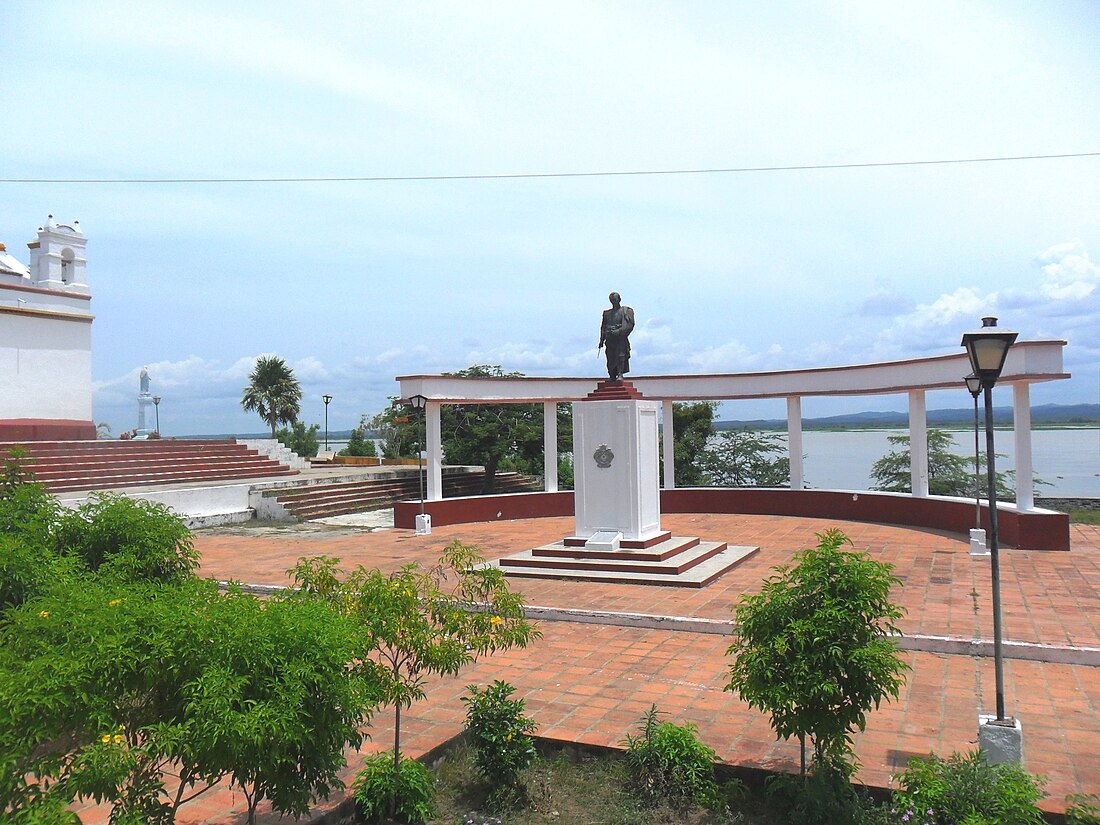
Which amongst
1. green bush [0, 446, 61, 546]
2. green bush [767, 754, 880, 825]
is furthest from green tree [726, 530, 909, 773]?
green bush [0, 446, 61, 546]

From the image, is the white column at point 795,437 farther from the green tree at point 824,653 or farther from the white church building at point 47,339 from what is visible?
the white church building at point 47,339

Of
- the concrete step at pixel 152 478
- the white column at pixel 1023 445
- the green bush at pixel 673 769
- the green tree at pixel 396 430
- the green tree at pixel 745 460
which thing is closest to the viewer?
the green bush at pixel 673 769

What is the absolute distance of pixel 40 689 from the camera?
289 cm

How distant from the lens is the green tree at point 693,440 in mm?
24953

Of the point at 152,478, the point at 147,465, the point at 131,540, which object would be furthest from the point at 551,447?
the point at 131,540

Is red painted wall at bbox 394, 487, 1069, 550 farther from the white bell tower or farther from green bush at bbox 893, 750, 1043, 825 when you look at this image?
the white bell tower

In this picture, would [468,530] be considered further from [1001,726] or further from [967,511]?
[1001,726]

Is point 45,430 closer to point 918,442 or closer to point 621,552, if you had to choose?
point 621,552

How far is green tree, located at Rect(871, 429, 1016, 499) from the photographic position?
23656 millimetres

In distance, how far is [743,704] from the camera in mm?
6145

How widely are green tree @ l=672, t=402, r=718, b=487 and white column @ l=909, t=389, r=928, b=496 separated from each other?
8.74m

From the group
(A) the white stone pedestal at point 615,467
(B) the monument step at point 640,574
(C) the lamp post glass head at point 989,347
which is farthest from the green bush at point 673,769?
(A) the white stone pedestal at point 615,467

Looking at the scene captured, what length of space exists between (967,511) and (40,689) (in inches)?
A: 601

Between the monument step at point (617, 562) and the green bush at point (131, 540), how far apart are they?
5646mm
